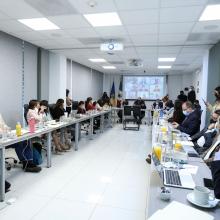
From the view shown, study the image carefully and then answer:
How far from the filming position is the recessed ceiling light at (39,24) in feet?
13.1

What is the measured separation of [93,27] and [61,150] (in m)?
2.61

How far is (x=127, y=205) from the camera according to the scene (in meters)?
2.53

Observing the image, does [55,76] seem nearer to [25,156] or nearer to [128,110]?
[128,110]

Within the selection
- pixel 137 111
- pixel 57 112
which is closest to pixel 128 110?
pixel 137 111

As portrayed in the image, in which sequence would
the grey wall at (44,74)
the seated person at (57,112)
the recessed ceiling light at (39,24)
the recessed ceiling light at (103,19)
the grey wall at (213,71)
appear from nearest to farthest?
the recessed ceiling light at (103,19), the recessed ceiling light at (39,24), the seated person at (57,112), the grey wall at (213,71), the grey wall at (44,74)

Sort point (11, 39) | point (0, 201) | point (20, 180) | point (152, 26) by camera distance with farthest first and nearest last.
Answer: point (11, 39) < point (152, 26) < point (20, 180) < point (0, 201)

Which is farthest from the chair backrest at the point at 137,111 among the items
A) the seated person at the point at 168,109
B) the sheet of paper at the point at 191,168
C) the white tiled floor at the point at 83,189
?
the sheet of paper at the point at 191,168

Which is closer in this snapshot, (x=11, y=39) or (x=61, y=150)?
(x=61, y=150)

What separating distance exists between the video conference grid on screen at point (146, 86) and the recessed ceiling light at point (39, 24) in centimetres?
913

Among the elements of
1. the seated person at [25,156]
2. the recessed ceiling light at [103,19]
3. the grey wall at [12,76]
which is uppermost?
the recessed ceiling light at [103,19]

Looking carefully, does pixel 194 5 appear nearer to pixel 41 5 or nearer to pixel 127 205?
pixel 41 5

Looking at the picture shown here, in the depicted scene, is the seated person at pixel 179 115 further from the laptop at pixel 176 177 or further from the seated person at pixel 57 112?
the laptop at pixel 176 177

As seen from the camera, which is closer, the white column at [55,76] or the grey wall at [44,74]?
the grey wall at [44,74]

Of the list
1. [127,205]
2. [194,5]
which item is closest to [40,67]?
[194,5]
